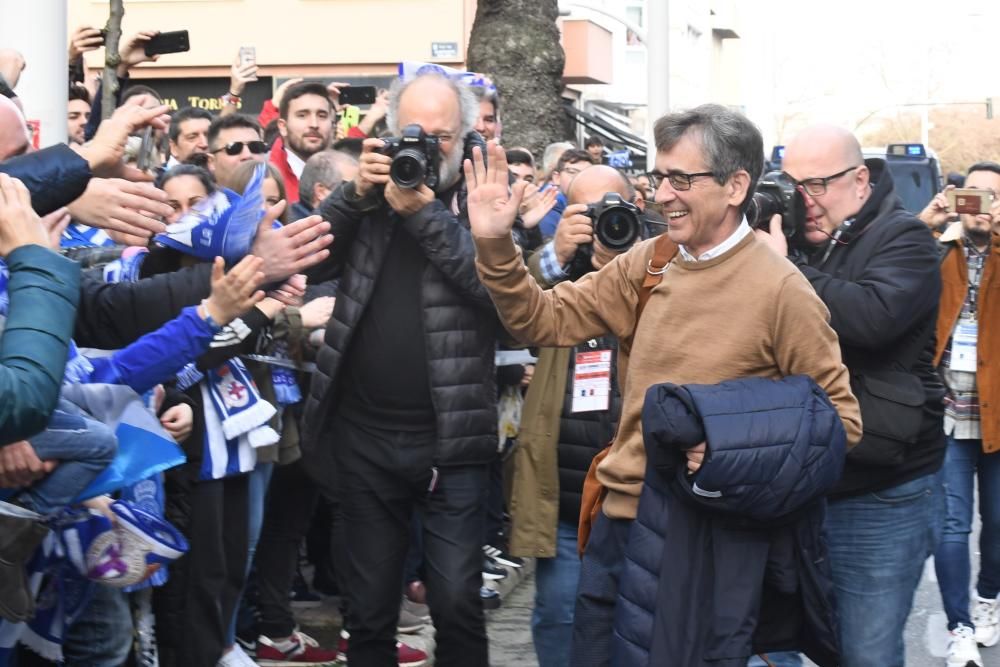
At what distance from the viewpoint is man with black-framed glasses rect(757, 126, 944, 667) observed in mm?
4609

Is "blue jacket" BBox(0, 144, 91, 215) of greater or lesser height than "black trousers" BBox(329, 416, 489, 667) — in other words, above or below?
above

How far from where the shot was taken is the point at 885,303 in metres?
4.56

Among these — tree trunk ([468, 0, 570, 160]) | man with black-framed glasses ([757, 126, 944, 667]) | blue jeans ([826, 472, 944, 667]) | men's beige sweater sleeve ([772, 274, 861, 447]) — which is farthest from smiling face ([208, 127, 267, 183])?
tree trunk ([468, 0, 570, 160])

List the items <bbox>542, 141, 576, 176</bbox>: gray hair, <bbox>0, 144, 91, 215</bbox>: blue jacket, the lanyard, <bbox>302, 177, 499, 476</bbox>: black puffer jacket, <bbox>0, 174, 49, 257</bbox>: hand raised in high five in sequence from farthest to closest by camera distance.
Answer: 1. <bbox>542, 141, 576, 176</bbox>: gray hair
2. the lanyard
3. <bbox>302, 177, 499, 476</bbox>: black puffer jacket
4. <bbox>0, 144, 91, 215</bbox>: blue jacket
5. <bbox>0, 174, 49, 257</bbox>: hand raised in high five

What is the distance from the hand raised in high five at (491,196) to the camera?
13.5 ft

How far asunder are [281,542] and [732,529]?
10.6ft

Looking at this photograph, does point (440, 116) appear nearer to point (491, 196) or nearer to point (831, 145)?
point (491, 196)

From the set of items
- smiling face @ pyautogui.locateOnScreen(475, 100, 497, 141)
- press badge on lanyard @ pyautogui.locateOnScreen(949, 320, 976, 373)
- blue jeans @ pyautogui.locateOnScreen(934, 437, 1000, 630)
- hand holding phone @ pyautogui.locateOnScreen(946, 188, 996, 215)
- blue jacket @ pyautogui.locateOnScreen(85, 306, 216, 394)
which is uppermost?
smiling face @ pyautogui.locateOnScreen(475, 100, 497, 141)

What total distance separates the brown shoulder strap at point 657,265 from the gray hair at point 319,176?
8.16 ft

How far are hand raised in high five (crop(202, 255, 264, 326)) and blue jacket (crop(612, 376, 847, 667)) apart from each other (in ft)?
3.54

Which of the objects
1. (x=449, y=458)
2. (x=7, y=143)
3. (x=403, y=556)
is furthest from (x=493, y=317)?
(x=7, y=143)

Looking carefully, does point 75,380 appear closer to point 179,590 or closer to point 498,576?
point 179,590

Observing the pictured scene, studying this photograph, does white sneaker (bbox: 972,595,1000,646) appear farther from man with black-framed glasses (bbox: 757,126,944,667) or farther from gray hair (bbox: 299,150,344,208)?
gray hair (bbox: 299,150,344,208)

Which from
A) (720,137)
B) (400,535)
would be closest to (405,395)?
(400,535)
